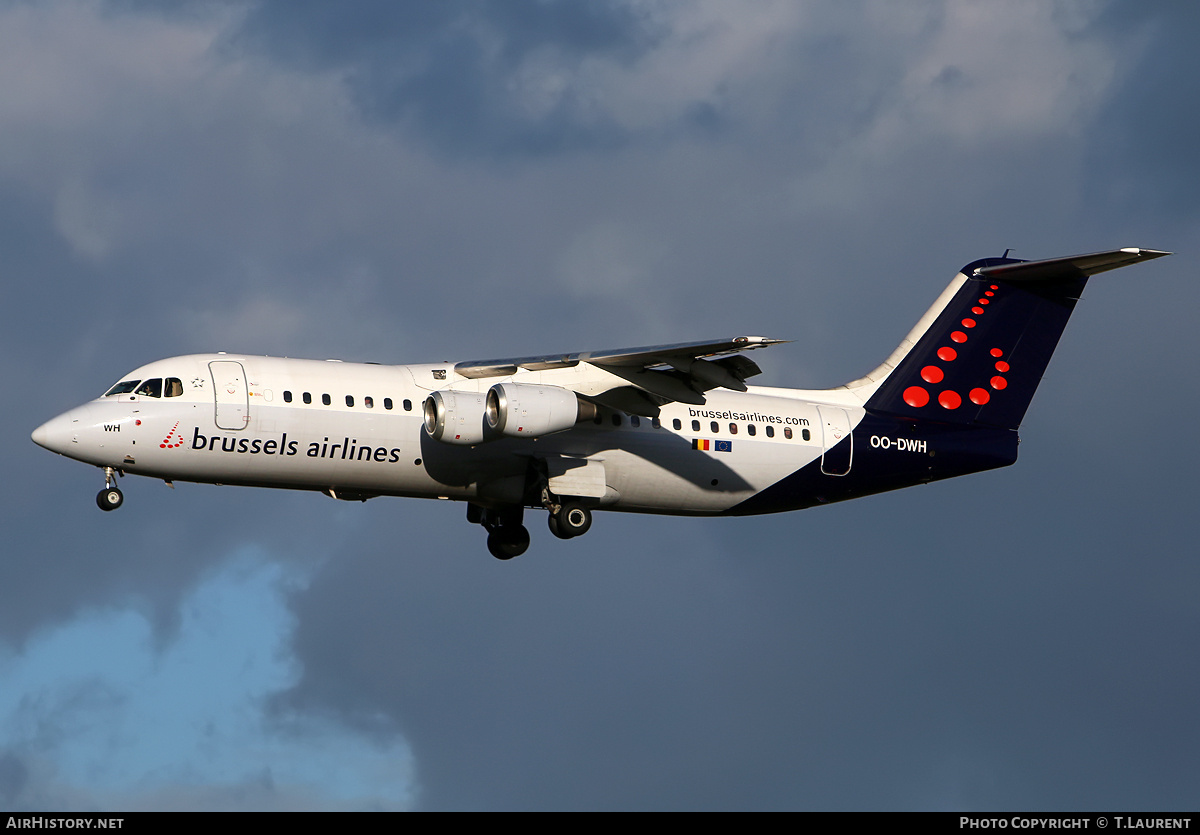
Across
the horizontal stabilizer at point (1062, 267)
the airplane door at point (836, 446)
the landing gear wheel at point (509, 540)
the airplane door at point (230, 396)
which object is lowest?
the landing gear wheel at point (509, 540)

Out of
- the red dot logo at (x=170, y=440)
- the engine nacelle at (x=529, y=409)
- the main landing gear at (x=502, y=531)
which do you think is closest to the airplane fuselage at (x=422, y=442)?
the red dot logo at (x=170, y=440)

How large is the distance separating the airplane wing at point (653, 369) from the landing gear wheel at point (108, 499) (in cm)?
608

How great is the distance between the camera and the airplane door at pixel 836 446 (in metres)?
32.8

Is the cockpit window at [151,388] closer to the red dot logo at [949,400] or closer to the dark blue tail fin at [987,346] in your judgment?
the dark blue tail fin at [987,346]

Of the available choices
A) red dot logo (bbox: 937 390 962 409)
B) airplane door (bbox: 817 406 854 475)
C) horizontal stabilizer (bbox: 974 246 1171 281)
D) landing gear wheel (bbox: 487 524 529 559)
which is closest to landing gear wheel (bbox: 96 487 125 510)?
landing gear wheel (bbox: 487 524 529 559)

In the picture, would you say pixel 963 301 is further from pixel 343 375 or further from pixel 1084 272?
pixel 343 375

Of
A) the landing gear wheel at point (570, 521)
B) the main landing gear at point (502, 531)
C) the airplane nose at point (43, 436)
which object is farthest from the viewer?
the main landing gear at point (502, 531)

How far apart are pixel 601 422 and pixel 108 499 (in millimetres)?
8425

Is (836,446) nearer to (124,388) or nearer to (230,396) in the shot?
(230,396)

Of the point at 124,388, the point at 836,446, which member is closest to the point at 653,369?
the point at 836,446
